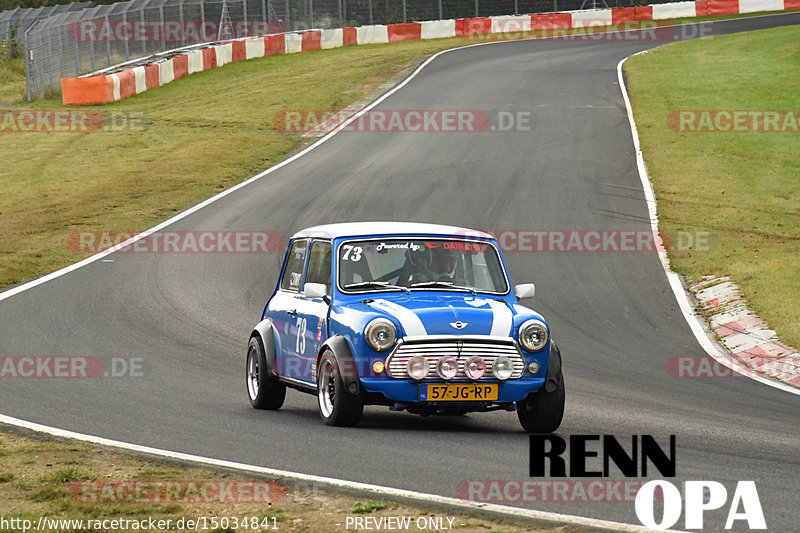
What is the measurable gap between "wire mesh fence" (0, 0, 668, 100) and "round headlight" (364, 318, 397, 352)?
1369 inches

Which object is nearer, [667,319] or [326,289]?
[326,289]

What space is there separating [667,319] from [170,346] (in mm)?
6329

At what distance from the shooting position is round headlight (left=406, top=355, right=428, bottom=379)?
877 cm

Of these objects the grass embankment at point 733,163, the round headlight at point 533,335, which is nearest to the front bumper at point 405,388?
the round headlight at point 533,335

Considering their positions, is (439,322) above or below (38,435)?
above

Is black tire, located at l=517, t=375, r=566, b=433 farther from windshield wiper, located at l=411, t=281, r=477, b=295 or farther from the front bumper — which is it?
windshield wiper, located at l=411, t=281, r=477, b=295

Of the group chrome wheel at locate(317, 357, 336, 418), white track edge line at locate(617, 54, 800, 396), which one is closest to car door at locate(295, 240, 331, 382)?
chrome wheel at locate(317, 357, 336, 418)

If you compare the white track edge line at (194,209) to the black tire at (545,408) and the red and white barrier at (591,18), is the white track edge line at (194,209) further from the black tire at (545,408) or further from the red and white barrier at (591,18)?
the red and white barrier at (591,18)

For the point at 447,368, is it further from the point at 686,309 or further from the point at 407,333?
the point at 686,309

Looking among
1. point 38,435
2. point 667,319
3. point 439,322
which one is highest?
point 439,322

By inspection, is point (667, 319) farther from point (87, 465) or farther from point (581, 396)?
point (87, 465)

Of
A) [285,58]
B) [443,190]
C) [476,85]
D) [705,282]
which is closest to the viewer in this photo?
[705,282]

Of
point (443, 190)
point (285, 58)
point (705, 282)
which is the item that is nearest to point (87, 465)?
point (705, 282)

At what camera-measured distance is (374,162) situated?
26891mm
